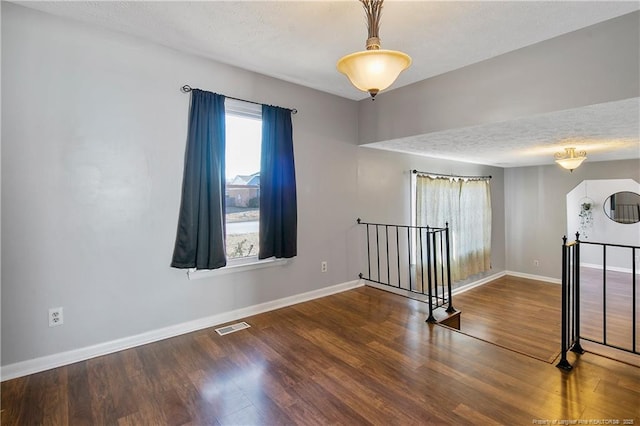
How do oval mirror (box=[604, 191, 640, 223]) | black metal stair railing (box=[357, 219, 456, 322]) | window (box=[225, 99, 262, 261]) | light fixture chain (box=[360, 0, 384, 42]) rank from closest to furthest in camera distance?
light fixture chain (box=[360, 0, 384, 42]) < window (box=[225, 99, 262, 261]) < black metal stair railing (box=[357, 219, 456, 322]) < oval mirror (box=[604, 191, 640, 223])

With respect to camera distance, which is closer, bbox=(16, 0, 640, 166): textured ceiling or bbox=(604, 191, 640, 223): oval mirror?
bbox=(16, 0, 640, 166): textured ceiling

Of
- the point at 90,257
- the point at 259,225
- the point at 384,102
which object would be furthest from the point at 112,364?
the point at 384,102

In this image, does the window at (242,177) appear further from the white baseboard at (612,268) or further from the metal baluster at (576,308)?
the white baseboard at (612,268)

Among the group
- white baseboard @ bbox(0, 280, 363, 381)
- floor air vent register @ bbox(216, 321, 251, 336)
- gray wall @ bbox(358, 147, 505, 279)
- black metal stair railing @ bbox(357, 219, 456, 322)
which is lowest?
floor air vent register @ bbox(216, 321, 251, 336)

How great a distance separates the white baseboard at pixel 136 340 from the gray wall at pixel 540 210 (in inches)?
220

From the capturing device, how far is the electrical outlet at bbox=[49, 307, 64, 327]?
226 cm

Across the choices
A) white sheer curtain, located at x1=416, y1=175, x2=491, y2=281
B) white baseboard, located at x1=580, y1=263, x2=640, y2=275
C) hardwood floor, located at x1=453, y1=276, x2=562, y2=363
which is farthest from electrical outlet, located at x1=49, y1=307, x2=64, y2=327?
white baseboard, located at x1=580, y1=263, x2=640, y2=275

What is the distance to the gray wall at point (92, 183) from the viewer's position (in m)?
2.13

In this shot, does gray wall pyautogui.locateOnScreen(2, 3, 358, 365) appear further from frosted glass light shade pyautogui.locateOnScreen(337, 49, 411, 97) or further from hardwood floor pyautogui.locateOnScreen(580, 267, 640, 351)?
hardwood floor pyautogui.locateOnScreen(580, 267, 640, 351)

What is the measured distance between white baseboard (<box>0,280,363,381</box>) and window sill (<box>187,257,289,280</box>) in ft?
1.32

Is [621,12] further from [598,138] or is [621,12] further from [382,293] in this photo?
[382,293]

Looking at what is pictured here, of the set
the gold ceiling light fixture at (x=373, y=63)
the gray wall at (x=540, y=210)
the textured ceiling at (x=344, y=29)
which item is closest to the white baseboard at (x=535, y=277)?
the gray wall at (x=540, y=210)

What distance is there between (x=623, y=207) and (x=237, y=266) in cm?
698

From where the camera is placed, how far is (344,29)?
240 centimetres
